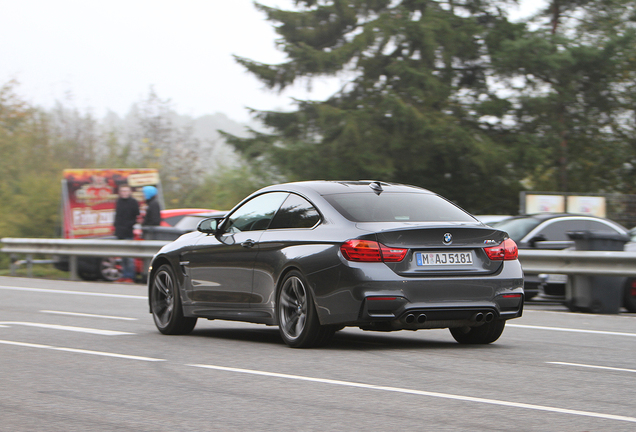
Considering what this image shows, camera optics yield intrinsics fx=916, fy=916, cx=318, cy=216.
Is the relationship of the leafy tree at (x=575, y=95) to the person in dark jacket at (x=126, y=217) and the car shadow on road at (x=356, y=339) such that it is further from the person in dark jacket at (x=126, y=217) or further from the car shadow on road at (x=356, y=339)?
the car shadow on road at (x=356, y=339)

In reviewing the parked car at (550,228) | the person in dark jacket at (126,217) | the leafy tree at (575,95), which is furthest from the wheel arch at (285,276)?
the leafy tree at (575,95)

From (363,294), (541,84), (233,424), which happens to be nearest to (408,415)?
(233,424)

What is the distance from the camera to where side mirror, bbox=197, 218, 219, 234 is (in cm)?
909

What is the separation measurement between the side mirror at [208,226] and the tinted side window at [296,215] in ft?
3.13

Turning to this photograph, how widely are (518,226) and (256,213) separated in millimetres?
8103

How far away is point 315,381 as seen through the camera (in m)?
6.19

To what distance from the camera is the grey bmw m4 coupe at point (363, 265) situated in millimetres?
7230

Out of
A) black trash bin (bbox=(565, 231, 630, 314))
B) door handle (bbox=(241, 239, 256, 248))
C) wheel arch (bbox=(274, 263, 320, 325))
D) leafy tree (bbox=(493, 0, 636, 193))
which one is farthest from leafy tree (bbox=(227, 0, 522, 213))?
wheel arch (bbox=(274, 263, 320, 325))

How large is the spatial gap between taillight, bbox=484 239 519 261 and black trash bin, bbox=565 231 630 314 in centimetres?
503

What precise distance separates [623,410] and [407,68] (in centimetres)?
2483

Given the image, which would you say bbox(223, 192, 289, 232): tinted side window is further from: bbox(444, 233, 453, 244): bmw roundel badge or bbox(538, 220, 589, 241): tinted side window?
bbox(538, 220, 589, 241): tinted side window

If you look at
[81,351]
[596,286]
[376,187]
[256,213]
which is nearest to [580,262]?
[596,286]

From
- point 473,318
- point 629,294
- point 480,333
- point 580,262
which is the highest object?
point 473,318

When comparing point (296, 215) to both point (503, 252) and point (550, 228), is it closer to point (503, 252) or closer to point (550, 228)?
point (503, 252)
